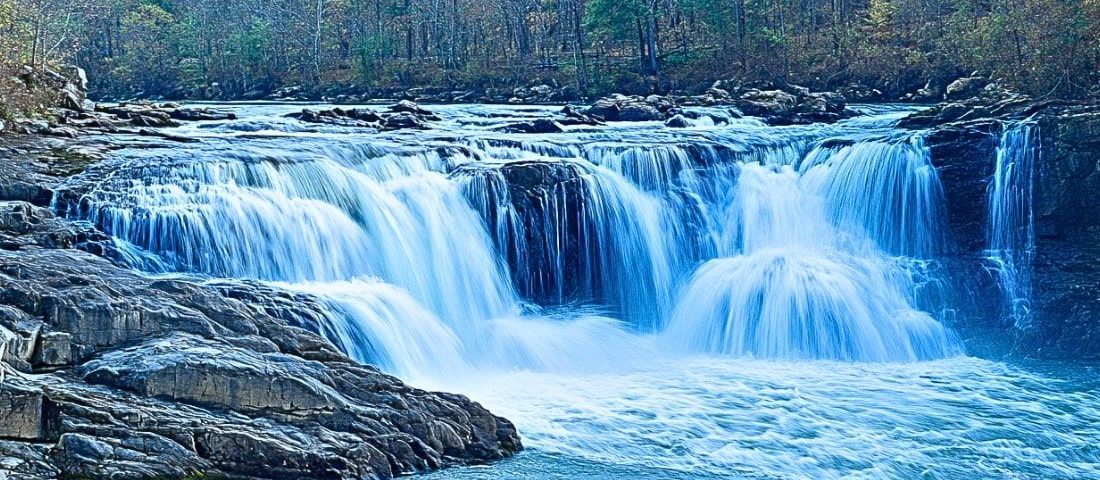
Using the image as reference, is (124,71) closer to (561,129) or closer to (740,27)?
(740,27)

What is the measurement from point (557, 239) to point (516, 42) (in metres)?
44.3

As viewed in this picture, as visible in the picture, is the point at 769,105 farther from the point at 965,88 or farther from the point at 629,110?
the point at 965,88

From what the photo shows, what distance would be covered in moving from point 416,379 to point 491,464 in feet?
11.0

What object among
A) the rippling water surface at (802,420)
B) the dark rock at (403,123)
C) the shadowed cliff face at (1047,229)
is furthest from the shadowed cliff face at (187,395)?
the dark rock at (403,123)

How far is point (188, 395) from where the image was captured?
10695 millimetres

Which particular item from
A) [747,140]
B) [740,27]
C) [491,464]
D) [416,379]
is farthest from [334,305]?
[740,27]

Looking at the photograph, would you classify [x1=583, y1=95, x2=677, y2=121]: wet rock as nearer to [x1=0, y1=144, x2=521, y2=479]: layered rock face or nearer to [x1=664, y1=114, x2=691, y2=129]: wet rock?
[x1=664, y1=114, x2=691, y2=129]: wet rock

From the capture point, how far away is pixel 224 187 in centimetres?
1825

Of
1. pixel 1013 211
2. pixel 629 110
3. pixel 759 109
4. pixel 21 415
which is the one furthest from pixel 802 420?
pixel 759 109

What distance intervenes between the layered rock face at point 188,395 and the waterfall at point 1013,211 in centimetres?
1119

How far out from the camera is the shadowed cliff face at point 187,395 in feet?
32.5

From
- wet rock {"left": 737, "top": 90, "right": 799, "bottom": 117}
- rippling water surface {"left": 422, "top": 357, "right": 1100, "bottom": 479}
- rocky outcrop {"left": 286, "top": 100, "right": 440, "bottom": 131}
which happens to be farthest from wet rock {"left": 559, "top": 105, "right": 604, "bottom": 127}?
rippling water surface {"left": 422, "top": 357, "right": 1100, "bottom": 479}

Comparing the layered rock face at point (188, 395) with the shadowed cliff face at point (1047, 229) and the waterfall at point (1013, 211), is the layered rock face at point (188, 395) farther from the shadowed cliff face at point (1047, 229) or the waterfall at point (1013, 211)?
the waterfall at point (1013, 211)

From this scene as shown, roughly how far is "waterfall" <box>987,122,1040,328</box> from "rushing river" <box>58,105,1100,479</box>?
0.13ft
